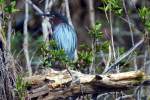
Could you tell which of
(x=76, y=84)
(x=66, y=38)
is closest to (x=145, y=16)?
(x=76, y=84)

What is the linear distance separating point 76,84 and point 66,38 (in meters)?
0.99

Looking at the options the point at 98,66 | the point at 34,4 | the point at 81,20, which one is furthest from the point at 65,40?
the point at 81,20

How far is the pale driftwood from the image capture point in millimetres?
3938

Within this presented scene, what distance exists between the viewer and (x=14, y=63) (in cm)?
409

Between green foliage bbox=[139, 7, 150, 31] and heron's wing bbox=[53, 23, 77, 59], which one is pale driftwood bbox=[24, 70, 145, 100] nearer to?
green foliage bbox=[139, 7, 150, 31]

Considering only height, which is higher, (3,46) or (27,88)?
(3,46)

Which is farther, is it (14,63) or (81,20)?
(81,20)

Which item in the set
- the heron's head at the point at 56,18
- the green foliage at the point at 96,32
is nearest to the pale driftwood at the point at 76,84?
the green foliage at the point at 96,32

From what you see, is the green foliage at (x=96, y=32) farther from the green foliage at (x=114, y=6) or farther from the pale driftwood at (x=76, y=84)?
the pale driftwood at (x=76, y=84)

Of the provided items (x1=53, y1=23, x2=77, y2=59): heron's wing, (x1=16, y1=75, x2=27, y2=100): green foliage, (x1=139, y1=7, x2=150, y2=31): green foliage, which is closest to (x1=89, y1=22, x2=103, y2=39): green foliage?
(x1=139, y1=7, x2=150, y2=31): green foliage

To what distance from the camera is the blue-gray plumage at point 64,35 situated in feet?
15.7

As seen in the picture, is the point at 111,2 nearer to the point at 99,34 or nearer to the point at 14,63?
the point at 99,34

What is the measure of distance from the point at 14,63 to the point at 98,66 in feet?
3.80

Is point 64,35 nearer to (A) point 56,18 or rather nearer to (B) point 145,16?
(A) point 56,18
